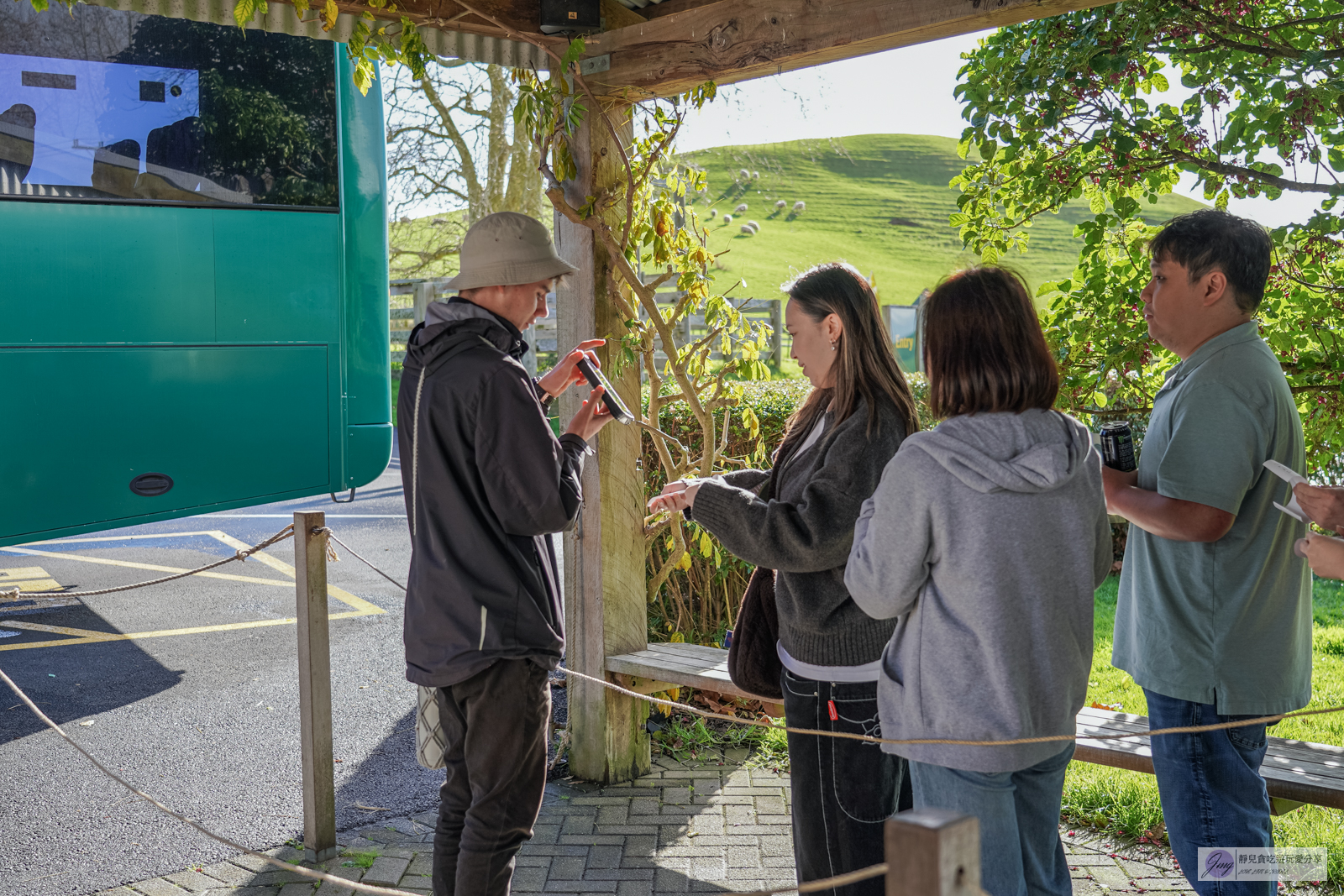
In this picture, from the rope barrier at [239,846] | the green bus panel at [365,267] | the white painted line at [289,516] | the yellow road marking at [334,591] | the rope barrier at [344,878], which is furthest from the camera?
the white painted line at [289,516]

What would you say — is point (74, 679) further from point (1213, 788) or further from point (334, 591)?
point (1213, 788)

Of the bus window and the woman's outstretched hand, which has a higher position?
the bus window

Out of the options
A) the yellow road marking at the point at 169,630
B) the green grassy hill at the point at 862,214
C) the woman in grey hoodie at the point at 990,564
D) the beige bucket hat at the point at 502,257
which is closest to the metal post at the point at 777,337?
the green grassy hill at the point at 862,214

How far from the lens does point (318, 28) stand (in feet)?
12.6

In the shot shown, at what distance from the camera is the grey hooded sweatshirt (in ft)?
6.68

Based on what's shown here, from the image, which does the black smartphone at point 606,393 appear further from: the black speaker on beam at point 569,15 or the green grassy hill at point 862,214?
the green grassy hill at point 862,214

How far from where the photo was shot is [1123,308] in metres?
4.34

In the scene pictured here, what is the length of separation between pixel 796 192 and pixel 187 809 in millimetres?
61170

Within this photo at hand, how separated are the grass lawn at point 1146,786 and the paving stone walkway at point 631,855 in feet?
0.53

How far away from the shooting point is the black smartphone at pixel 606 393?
2.97 metres

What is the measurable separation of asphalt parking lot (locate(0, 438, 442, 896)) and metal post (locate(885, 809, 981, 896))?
11.3ft

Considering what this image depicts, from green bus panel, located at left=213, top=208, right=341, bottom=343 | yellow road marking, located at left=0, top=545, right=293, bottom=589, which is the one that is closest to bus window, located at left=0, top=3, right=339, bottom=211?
green bus panel, located at left=213, top=208, right=341, bottom=343

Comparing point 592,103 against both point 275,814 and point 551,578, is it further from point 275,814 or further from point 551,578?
point 275,814

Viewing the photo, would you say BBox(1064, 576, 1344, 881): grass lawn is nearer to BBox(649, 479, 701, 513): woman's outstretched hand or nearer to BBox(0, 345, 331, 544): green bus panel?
BBox(649, 479, 701, 513): woman's outstretched hand
